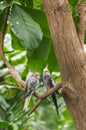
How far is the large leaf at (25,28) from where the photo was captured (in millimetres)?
811

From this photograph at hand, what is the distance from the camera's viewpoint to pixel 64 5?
0.68 metres

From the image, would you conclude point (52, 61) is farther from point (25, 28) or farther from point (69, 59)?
point (69, 59)

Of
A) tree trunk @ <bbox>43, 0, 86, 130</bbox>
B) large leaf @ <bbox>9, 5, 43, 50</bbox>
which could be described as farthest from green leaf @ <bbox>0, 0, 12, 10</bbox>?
tree trunk @ <bbox>43, 0, 86, 130</bbox>

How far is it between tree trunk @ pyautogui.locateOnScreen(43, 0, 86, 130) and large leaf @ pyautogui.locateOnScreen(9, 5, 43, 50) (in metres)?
0.14

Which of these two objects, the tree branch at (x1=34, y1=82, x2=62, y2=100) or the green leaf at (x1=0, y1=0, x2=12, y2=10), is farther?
the green leaf at (x1=0, y1=0, x2=12, y2=10)

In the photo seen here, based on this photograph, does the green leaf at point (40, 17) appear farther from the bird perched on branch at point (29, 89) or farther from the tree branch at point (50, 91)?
the tree branch at point (50, 91)

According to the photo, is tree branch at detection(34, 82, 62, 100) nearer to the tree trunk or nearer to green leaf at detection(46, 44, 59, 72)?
the tree trunk

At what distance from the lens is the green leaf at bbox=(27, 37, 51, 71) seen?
95 cm

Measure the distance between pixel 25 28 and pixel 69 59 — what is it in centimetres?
21

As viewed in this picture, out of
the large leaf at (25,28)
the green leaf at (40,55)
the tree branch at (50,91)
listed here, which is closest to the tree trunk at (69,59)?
the tree branch at (50,91)

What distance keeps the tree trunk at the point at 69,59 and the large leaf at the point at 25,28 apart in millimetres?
142

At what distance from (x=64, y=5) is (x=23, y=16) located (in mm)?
178

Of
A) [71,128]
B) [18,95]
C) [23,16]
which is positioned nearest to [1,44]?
[23,16]

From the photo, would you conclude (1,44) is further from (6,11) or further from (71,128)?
(71,128)
